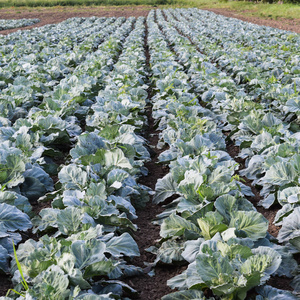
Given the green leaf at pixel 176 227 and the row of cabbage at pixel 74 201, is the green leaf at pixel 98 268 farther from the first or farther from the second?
the green leaf at pixel 176 227

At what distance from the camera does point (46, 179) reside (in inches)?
145

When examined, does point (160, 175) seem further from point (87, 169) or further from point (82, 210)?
point (82, 210)

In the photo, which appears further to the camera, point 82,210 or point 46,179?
point 46,179

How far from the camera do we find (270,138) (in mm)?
3957

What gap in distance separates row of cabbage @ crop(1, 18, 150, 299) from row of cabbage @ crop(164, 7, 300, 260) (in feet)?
4.05

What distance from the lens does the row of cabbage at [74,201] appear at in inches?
81.0

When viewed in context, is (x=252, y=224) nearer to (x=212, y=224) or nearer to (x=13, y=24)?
(x=212, y=224)

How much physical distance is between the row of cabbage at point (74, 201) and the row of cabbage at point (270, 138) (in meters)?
1.23

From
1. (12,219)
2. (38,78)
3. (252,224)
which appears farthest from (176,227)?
(38,78)

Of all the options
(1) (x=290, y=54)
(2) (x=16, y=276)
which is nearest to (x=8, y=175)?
(2) (x=16, y=276)

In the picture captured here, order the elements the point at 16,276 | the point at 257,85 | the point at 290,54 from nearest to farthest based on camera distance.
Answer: the point at 16,276
the point at 257,85
the point at 290,54

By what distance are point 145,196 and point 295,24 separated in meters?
20.6

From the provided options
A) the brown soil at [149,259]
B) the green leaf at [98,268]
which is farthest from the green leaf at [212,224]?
the green leaf at [98,268]

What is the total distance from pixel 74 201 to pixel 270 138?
238cm
